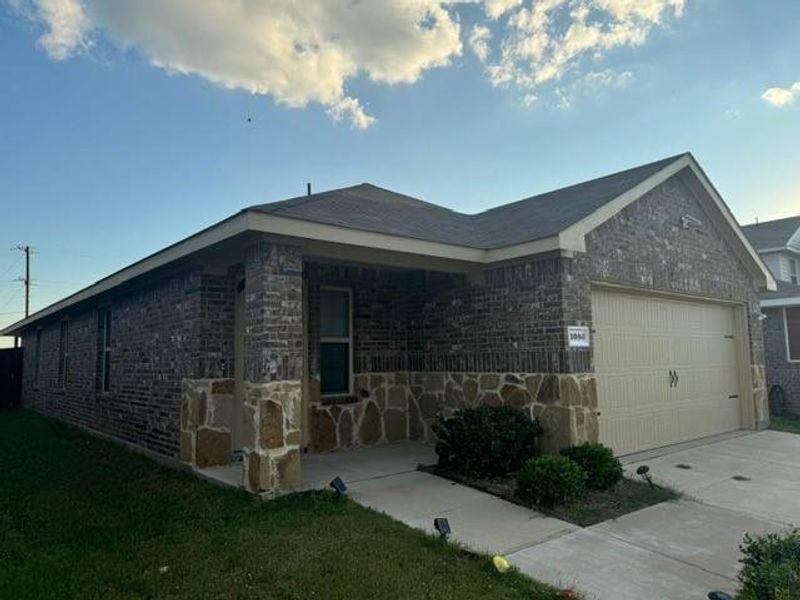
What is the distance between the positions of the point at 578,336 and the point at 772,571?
426cm

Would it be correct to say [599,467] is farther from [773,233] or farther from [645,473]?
[773,233]

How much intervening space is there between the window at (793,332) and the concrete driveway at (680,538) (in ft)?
28.0

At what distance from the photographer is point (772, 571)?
9.46 feet

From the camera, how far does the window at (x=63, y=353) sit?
1366 centimetres

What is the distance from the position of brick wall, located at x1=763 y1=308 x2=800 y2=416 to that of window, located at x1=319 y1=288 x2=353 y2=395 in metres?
12.0

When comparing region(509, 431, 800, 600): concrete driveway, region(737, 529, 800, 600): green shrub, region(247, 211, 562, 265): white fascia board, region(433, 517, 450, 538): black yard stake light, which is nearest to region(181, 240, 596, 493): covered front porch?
region(247, 211, 562, 265): white fascia board

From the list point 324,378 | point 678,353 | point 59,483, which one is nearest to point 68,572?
point 59,483

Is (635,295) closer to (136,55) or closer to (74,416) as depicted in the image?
(136,55)

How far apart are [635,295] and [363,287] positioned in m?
4.33

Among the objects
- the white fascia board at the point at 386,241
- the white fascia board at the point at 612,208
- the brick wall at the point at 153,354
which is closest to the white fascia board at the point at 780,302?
the white fascia board at the point at 612,208

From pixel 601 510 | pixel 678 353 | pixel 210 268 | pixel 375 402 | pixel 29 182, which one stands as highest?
pixel 29 182

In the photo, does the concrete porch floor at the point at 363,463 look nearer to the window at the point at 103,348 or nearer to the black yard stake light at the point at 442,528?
the black yard stake light at the point at 442,528

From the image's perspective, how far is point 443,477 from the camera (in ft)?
21.9

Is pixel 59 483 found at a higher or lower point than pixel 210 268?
lower
